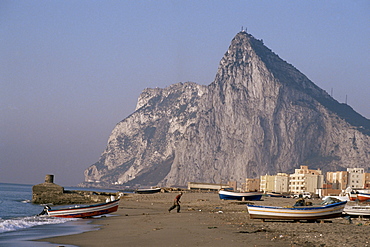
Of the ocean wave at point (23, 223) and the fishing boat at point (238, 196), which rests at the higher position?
the fishing boat at point (238, 196)

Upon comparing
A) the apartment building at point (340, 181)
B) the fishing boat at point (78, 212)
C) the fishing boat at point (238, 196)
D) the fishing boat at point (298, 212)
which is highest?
the apartment building at point (340, 181)

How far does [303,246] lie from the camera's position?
1681 cm

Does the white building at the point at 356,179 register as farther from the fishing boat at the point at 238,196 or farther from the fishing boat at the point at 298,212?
the fishing boat at the point at 298,212

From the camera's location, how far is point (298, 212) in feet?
84.4

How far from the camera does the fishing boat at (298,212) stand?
25.8m

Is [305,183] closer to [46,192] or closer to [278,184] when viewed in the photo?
[278,184]

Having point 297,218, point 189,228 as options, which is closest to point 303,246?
point 189,228

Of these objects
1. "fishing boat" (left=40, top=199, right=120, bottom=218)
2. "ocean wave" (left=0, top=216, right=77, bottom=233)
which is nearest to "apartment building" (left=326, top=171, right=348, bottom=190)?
"fishing boat" (left=40, top=199, right=120, bottom=218)

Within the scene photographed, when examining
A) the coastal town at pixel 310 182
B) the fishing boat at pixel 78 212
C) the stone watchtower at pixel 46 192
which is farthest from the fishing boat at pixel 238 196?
the coastal town at pixel 310 182

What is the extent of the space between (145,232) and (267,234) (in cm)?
519

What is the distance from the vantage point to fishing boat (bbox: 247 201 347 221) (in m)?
25.8

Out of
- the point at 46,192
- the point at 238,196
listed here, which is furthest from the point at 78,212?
the point at 238,196

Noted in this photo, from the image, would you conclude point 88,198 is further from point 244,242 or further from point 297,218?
point 244,242

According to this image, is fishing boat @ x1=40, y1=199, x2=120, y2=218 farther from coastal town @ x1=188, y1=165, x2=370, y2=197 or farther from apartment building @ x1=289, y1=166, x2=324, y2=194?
apartment building @ x1=289, y1=166, x2=324, y2=194
